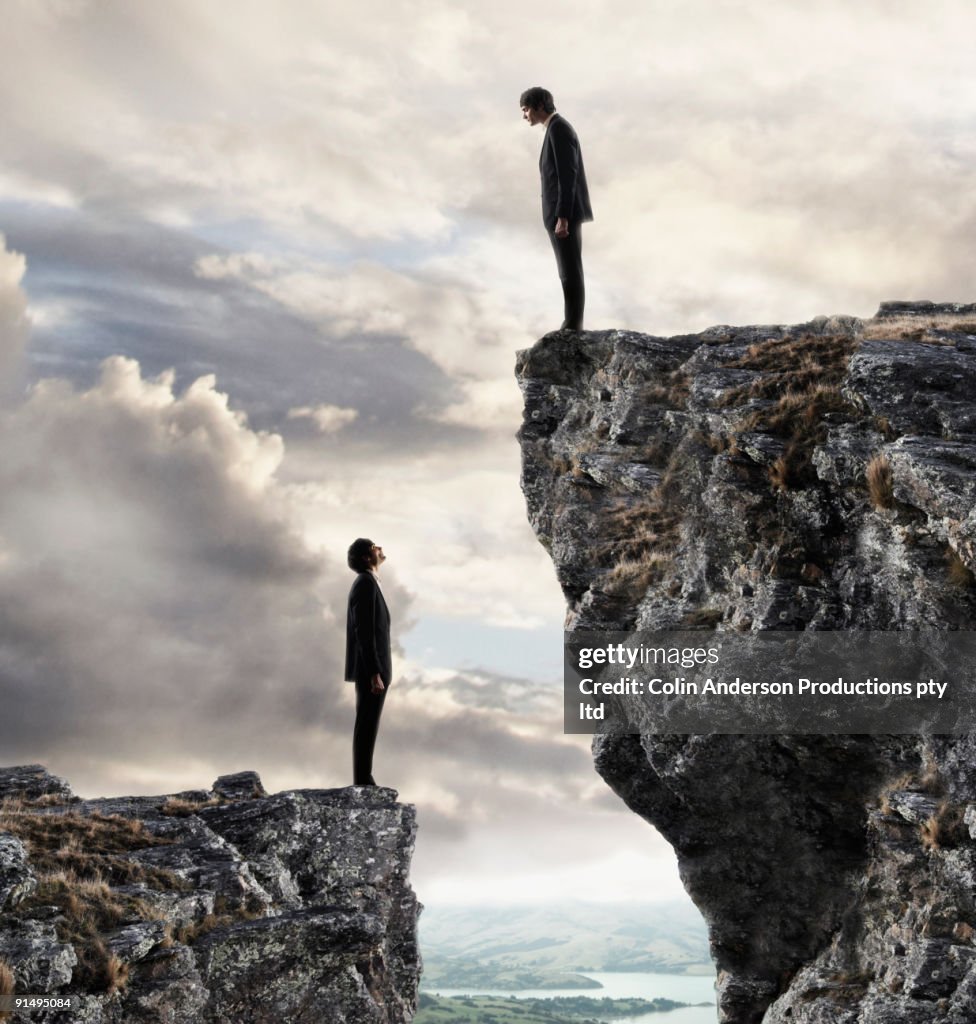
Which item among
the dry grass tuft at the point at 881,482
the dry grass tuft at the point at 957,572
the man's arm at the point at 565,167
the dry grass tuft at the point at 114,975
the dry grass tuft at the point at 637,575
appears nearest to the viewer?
the dry grass tuft at the point at 114,975

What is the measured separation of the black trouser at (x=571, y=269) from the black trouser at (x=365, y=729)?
9.84 meters

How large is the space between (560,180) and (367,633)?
10.1 m

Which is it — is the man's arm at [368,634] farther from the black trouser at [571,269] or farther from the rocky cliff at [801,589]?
the black trouser at [571,269]

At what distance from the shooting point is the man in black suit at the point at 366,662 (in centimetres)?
1847

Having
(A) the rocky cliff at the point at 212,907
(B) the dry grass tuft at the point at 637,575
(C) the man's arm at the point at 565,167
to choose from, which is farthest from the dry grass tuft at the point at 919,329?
(A) the rocky cliff at the point at 212,907

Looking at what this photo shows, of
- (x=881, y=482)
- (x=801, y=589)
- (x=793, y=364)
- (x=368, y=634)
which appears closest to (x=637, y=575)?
(x=801, y=589)

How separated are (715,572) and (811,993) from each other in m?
Result: 7.31

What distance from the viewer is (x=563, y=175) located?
2120 centimetres

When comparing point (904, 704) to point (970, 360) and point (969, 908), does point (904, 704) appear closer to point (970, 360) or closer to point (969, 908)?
point (969, 908)

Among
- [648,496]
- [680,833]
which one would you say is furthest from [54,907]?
[648,496]

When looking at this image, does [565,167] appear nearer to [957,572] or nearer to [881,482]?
[881,482]

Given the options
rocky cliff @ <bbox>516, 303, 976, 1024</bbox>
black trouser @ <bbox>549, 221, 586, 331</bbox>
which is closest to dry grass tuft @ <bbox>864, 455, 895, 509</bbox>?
rocky cliff @ <bbox>516, 303, 976, 1024</bbox>

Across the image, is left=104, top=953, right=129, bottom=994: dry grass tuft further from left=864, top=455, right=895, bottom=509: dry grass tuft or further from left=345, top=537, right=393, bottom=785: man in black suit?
left=864, top=455, right=895, bottom=509: dry grass tuft

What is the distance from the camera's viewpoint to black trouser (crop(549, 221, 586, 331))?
2178 cm
